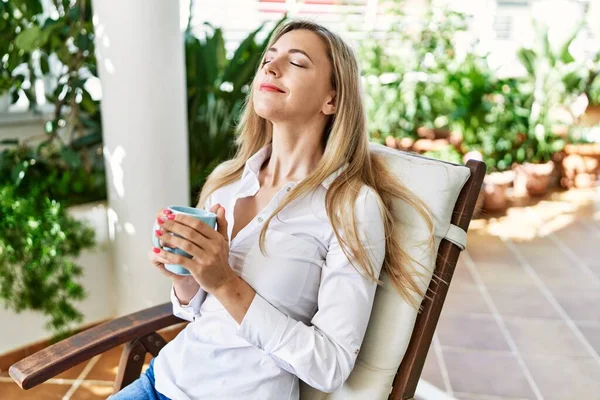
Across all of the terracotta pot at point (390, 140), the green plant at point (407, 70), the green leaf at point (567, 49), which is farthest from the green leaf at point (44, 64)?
the green leaf at point (567, 49)

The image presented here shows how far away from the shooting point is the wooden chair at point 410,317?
1302 mm

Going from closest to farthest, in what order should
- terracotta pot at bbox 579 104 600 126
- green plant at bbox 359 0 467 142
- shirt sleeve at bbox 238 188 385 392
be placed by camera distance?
shirt sleeve at bbox 238 188 385 392 < green plant at bbox 359 0 467 142 < terracotta pot at bbox 579 104 600 126

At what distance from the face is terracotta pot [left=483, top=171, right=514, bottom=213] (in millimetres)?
3609

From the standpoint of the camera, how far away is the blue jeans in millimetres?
1403

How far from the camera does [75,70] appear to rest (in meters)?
2.74

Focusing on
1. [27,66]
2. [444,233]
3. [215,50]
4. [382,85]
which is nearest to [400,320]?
[444,233]

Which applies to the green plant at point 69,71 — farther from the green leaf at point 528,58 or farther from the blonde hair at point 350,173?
the green leaf at point 528,58

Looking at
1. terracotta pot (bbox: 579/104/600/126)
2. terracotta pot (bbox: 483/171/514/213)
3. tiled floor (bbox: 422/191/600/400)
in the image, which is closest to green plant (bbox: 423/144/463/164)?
terracotta pot (bbox: 483/171/514/213)

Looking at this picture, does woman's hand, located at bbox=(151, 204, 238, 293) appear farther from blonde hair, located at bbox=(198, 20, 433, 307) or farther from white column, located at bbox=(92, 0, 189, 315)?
white column, located at bbox=(92, 0, 189, 315)

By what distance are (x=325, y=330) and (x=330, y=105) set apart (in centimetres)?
51

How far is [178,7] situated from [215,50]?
523mm

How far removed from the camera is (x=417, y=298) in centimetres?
130

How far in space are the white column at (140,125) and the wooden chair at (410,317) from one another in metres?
1.20

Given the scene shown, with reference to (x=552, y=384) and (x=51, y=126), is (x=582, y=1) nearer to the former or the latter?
(x=552, y=384)
